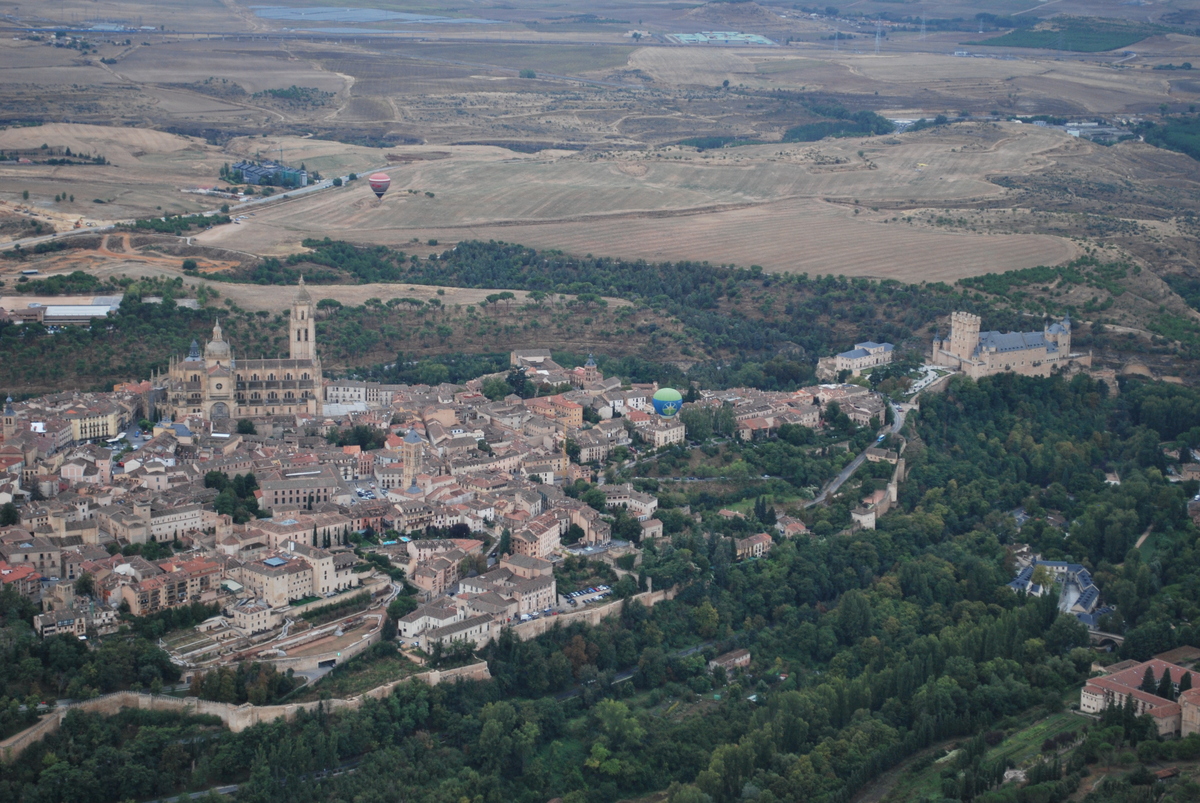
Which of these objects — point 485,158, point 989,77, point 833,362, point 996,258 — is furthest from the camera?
point 989,77

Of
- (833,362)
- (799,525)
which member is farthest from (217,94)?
(799,525)

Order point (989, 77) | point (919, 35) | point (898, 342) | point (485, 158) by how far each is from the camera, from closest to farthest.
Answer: point (898, 342) < point (485, 158) < point (989, 77) < point (919, 35)

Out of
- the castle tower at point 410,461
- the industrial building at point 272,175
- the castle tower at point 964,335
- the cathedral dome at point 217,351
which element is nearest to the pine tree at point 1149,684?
the castle tower at point 410,461

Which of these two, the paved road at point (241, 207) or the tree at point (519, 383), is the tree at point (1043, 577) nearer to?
the tree at point (519, 383)

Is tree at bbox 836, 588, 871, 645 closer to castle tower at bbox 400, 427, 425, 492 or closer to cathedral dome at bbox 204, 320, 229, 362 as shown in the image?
castle tower at bbox 400, 427, 425, 492

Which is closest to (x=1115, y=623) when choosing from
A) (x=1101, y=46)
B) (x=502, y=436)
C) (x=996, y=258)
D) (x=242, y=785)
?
(x=502, y=436)

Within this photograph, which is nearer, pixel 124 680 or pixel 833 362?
pixel 124 680

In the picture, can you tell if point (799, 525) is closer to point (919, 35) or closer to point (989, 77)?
point (989, 77)

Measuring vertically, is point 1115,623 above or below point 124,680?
below

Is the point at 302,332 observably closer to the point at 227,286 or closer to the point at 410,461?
the point at 410,461
